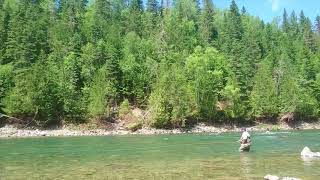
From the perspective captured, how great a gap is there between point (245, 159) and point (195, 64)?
7968 cm

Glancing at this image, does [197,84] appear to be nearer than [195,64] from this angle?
Yes

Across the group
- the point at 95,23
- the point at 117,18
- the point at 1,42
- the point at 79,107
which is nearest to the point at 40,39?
the point at 1,42

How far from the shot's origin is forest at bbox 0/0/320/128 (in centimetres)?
9869

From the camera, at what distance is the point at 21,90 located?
313 ft

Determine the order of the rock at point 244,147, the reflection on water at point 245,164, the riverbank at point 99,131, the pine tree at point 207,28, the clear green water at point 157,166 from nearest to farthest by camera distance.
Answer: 1. the clear green water at point 157,166
2. the reflection on water at point 245,164
3. the rock at point 244,147
4. the riverbank at point 99,131
5. the pine tree at point 207,28

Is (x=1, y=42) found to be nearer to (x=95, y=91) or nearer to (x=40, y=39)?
(x=40, y=39)

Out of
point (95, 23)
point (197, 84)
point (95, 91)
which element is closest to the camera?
point (95, 91)

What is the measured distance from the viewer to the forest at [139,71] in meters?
98.7

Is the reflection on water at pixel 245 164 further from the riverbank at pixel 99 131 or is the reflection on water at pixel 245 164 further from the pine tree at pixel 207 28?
the pine tree at pixel 207 28

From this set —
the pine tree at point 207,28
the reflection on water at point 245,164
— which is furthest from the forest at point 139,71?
the reflection on water at point 245,164

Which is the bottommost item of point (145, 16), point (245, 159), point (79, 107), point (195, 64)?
point (245, 159)

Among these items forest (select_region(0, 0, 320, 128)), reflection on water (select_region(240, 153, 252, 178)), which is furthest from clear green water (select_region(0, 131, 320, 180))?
forest (select_region(0, 0, 320, 128))

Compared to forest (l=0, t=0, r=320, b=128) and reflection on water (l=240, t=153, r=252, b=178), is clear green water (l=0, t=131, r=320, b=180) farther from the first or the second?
forest (l=0, t=0, r=320, b=128)

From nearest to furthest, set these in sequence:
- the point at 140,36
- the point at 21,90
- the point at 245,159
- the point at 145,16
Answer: the point at 245,159 → the point at 21,90 → the point at 140,36 → the point at 145,16
